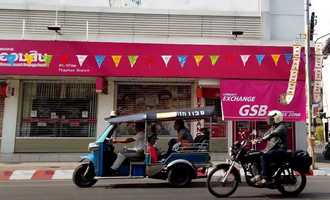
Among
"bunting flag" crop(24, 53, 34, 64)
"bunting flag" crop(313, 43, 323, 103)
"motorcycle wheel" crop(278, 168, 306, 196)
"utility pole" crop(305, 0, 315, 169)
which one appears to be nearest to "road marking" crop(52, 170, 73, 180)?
"bunting flag" crop(24, 53, 34, 64)

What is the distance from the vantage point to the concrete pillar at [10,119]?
60.8 ft

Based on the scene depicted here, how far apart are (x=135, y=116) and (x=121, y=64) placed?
6.33 metres

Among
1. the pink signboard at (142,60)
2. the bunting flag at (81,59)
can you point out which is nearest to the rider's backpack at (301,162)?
the pink signboard at (142,60)

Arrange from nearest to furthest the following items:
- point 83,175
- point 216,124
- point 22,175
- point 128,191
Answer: point 128,191
point 83,175
point 22,175
point 216,124

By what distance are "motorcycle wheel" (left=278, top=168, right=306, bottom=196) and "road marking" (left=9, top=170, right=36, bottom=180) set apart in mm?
7897

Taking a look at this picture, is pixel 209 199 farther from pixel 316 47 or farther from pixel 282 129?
pixel 316 47

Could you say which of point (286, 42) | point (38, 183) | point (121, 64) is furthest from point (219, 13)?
point (38, 183)

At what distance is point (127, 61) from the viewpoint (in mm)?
17797

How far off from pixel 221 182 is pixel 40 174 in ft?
24.3

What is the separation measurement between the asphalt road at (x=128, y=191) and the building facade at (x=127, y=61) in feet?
17.7

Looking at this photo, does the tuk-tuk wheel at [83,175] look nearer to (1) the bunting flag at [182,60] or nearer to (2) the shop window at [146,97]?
(1) the bunting flag at [182,60]

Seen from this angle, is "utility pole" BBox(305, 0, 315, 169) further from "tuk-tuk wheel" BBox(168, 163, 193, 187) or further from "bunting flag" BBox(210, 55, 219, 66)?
"tuk-tuk wheel" BBox(168, 163, 193, 187)

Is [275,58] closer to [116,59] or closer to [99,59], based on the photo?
[116,59]

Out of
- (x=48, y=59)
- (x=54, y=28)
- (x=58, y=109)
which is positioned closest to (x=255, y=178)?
(x=48, y=59)
